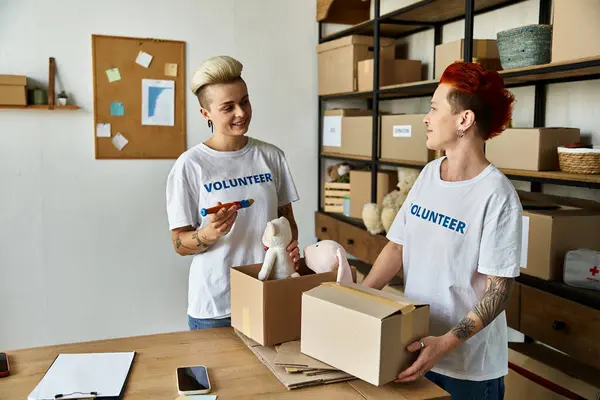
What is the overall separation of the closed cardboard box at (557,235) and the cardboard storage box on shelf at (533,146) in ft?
0.64

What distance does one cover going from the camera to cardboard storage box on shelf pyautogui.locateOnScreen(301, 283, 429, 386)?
1190mm

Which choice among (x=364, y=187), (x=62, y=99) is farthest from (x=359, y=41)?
(x=62, y=99)

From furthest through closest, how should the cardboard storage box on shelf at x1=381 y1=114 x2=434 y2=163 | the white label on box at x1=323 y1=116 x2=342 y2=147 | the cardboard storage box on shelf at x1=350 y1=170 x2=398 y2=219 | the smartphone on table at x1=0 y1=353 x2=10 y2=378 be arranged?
the white label on box at x1=323 y1=116 x2=342 y2=147 → the cardboard storage box on shelf at x1=350 y1=170 x2=398 y2=219 → the cardboard storage box on shelf at x1=381 y1=114 x2=434 y2=163 → the smartphone on table at x1=0 y1=353 x2=10 y2=378

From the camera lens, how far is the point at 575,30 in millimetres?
1981

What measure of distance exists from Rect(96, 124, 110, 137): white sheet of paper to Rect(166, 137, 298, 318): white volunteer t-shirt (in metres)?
1.72

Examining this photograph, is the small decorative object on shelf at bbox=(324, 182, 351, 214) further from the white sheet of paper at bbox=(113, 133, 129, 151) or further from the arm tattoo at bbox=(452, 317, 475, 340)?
the arm tattoo at bbox=(452, 317, 475, 340)

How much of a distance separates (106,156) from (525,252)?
239 centimetres

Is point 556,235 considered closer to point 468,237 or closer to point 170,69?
point 468,237

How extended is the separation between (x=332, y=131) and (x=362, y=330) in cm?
264

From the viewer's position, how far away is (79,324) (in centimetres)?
346

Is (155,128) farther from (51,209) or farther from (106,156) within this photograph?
(51,209)

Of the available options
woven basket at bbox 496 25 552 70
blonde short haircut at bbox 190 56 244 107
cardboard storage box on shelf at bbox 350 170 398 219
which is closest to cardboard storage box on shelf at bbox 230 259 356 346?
blonde short haircut at bbox 190 56 244 107

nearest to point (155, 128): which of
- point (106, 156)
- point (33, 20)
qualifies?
point (106, 156)

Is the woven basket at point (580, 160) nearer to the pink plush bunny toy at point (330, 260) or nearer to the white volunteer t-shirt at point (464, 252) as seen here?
the white volunteer t-shirt at point (464, 252)
